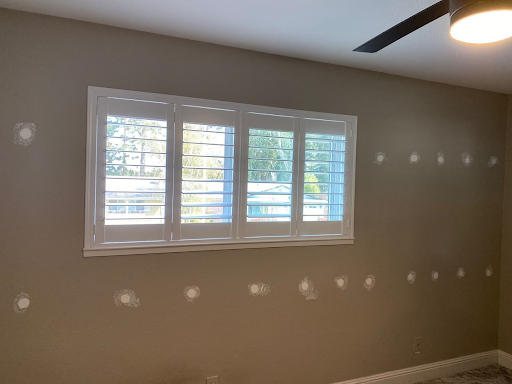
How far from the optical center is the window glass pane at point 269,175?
236 centimetres

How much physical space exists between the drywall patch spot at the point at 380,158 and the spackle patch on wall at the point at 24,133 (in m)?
2.27

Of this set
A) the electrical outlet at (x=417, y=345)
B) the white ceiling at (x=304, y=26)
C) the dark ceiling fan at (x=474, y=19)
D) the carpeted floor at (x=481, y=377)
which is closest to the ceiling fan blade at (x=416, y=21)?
the dark ceiling fan at (x=474, y=19)

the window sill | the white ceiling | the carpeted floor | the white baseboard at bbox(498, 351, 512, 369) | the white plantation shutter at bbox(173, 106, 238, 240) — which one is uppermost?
the white ceiling

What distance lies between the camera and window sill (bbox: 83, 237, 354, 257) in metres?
2.03

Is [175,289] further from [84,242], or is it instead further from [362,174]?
[362,174]

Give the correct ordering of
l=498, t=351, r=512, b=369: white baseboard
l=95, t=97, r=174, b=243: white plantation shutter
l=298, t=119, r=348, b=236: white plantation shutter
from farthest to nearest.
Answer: l=498, t=351, r=512, b=369: white baseboard < l=298, t=119, r=348, b=236: white plantation shutter < l=95, t=97, r=174, b=243: white plantation shutter

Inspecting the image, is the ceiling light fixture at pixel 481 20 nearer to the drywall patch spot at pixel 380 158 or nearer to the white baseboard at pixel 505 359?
the drywall patch spot at pixel 380 158

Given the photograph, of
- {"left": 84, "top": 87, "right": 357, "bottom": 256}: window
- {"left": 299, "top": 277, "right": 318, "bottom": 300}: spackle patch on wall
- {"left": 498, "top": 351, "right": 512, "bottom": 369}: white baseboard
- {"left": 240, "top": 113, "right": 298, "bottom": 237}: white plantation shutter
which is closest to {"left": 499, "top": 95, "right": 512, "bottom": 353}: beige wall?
{"left": 498, "top": 351, "right": 512, "bottom": 369}: white baseboard

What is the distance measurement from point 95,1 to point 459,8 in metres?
1.60

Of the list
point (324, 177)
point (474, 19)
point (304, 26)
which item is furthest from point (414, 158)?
point (474, 19)

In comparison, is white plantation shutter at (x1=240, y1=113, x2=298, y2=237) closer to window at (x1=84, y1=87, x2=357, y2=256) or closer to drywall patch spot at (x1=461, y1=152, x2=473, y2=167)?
window at (x1=84, y1=87, x2=357, y2=256)

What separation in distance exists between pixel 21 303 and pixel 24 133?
913mm

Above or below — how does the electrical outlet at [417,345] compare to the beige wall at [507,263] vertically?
below

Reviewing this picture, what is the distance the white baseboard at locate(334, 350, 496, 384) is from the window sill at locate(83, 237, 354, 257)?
1.10m
